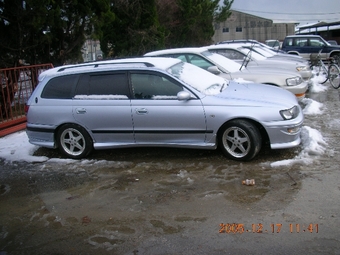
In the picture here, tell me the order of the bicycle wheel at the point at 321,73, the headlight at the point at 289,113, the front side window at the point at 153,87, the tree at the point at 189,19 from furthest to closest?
the tree at the point at 189,19
the bicycle wheel at the point at 321,73
the front side window at the point at 153,87
the headlight at the point at 289,113

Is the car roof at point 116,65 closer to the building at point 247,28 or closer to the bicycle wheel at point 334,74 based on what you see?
the bicycle wheel at point 334,74

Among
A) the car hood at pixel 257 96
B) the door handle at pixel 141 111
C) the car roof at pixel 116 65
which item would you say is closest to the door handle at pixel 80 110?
the car roof at pixel 116 65

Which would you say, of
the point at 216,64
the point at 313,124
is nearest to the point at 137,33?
the point at 216,64

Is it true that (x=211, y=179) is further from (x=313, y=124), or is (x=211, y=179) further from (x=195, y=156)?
(x=313, y=124)

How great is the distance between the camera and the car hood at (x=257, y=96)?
547 cm

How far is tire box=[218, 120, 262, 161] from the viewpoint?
17.6 ft

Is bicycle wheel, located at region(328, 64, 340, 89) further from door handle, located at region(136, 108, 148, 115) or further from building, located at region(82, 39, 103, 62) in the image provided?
door handle, located at region(136, 108, 148, 115)

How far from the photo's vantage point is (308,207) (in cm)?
407

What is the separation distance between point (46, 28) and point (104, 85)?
531cm

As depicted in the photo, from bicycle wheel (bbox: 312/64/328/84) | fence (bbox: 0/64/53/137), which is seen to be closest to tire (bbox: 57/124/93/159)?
fence (bbox: 0/64/53/137)

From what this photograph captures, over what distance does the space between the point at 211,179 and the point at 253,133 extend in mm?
945

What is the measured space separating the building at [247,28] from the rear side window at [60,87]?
57.1 meters

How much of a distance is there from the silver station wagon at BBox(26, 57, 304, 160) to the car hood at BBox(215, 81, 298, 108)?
14mm

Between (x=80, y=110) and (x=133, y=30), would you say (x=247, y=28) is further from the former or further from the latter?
(x=80, y=110)
